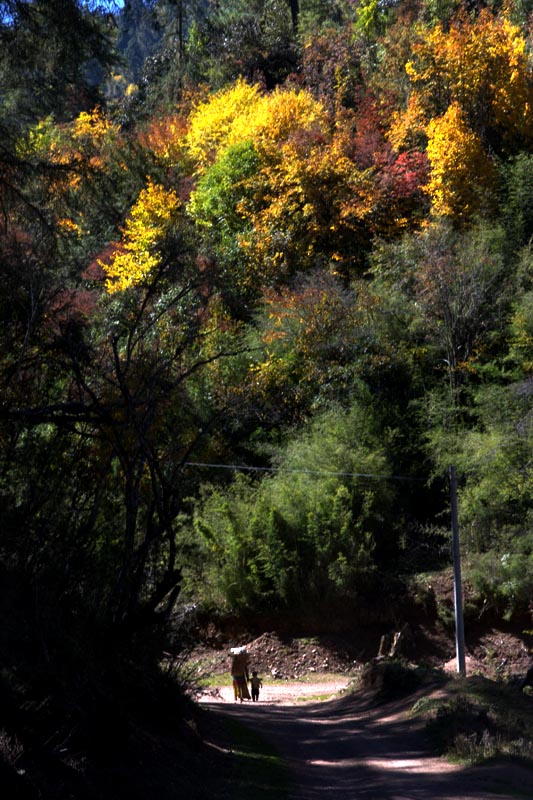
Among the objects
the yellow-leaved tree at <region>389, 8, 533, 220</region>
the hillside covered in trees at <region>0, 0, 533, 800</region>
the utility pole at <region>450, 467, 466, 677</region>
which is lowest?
the utility pole at <region>450, 467, 466, 677</region>

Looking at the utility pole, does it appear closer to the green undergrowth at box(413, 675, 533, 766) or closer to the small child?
the small child

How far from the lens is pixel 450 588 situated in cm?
2984

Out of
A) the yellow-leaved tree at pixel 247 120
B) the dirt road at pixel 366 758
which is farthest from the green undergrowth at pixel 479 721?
the yellow-leaved tree at pixel 247 120

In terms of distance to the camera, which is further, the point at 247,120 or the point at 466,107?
the point at 247,120

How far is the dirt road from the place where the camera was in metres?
10.0

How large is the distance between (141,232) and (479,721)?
30.4m

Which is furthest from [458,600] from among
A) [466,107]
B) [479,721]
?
[466,107]

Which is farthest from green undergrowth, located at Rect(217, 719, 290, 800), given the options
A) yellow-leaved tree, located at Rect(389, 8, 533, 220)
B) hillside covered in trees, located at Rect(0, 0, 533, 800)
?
yellow-leaved tree, located at Rect(389, 8, 533, 220)

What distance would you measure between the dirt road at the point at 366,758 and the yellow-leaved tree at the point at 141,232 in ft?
70.4

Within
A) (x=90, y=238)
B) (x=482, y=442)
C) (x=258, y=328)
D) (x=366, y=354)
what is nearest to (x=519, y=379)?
(x=482, y=442)

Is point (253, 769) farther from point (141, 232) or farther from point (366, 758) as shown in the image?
point (141, 232)

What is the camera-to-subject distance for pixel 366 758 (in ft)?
40.7

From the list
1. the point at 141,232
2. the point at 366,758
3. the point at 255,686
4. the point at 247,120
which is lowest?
the point at 366,758

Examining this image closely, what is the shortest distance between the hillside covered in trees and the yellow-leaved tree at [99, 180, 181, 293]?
7.8 inches
